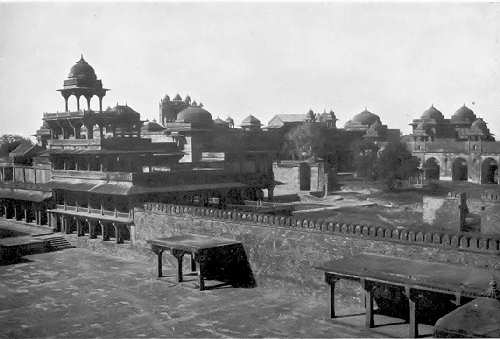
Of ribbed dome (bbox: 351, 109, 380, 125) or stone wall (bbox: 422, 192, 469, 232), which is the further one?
ribbed dome (bbox: 351, 109, 380, 125)

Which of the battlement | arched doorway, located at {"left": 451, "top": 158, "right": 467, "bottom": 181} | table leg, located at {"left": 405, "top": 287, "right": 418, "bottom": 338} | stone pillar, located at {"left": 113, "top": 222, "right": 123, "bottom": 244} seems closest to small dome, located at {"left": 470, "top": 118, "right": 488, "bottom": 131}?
arched doorway, located at {"left": 451, "top": 158, "right": 467, "bottom": 181}

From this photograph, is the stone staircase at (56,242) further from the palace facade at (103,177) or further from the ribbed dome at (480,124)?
the ribbed dome at (480,124)

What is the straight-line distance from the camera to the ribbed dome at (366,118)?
263 ft

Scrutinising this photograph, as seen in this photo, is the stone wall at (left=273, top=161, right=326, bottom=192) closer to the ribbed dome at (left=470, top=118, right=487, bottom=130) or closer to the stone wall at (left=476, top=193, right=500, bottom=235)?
the ribbed dome at (left=470, top=118, right=487, bottom=130)

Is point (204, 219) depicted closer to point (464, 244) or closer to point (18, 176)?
point (464, 244)

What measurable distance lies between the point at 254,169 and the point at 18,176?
2343 centimetres

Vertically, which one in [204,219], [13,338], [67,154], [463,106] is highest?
[463,106]

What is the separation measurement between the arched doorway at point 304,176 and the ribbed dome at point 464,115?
32792 mm

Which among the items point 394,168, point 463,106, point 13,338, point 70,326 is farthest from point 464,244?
point 463,106

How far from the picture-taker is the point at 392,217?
33.5 metres

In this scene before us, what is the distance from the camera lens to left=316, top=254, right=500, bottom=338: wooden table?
14.6 meters

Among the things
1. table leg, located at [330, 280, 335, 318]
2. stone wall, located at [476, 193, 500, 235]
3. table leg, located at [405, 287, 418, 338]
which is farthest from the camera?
stone wall, located at [476, 193, 500, 235]

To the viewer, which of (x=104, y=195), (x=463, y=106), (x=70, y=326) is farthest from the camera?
(x=463, y=106)

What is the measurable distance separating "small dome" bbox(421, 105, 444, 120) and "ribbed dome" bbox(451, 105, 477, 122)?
6.18ft
